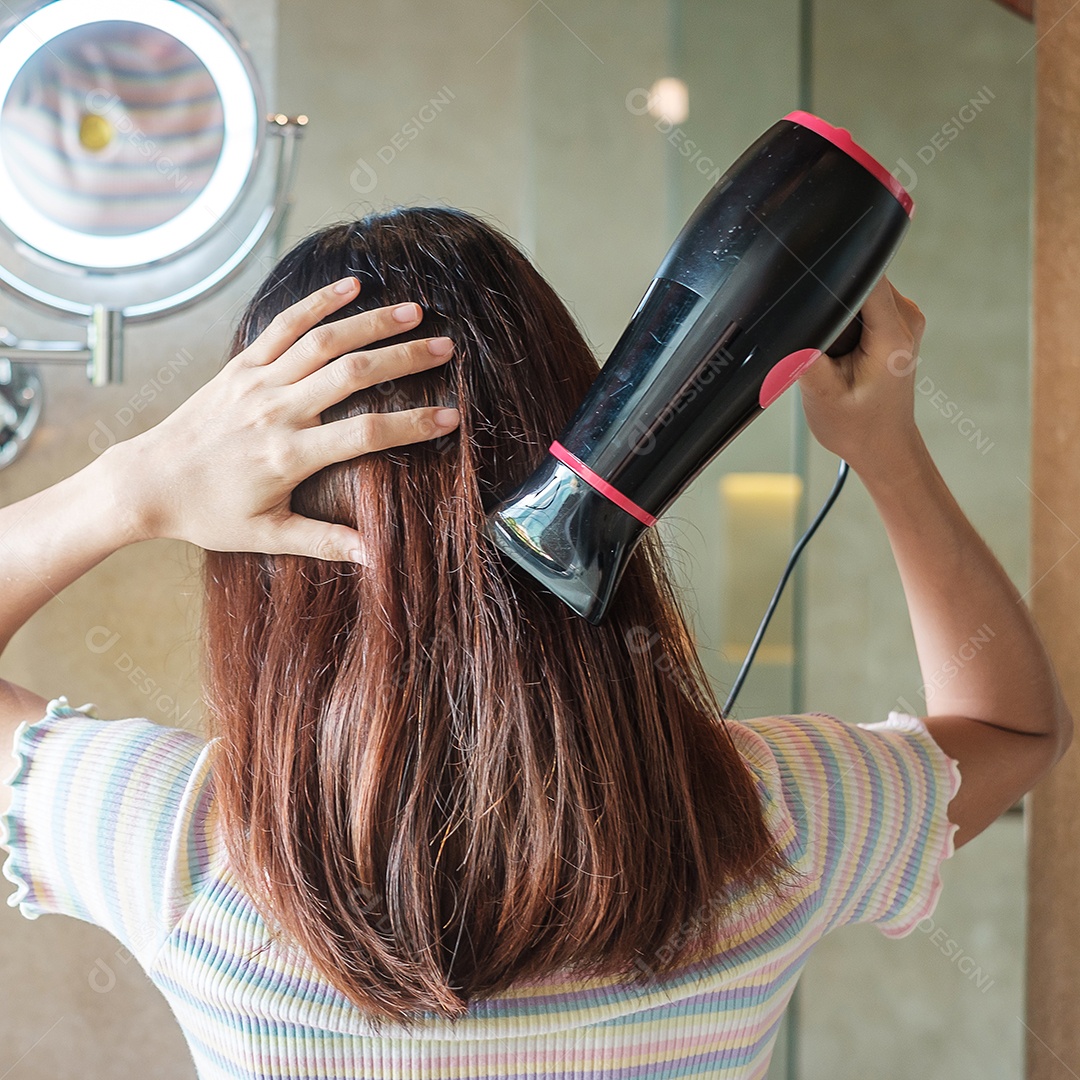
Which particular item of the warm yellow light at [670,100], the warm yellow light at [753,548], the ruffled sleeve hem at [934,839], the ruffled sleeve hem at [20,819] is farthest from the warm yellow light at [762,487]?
the ruffled sleeve hem at [20,819]

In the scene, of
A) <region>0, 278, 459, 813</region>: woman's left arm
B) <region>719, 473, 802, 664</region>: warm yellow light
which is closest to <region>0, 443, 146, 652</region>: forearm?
<region>0, 278, 459, 813</region>: woman's left arm

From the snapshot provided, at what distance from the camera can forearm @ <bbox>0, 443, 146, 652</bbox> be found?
491mm

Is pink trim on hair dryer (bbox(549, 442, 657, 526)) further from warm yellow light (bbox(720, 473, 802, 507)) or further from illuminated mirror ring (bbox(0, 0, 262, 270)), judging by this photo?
warm yellow light (bbox(720, 473, 802, 507))

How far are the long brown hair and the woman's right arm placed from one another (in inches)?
7.7

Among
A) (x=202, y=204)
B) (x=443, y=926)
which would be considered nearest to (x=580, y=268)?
(x=202, y=204)

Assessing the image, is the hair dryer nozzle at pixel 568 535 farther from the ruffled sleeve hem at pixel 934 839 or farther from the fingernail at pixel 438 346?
the ruffled sleeve hem at pixel 934 839

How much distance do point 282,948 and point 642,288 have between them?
808mm

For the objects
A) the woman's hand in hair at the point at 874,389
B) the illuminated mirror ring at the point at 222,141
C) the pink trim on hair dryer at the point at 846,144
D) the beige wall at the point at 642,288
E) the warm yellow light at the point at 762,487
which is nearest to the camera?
the pink trim on hair dryer at the point at 846,144

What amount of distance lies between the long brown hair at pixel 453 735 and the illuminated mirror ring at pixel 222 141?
432 mm

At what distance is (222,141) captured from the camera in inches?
32.3

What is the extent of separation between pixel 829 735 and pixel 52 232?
2.31 feet

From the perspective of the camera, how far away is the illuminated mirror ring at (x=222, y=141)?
30.4 inches

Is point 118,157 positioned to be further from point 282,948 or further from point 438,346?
point 282,948

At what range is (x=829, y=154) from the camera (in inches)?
14.5
